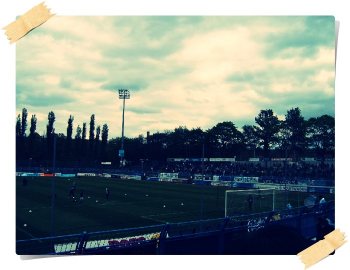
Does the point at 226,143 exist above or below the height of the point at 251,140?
below

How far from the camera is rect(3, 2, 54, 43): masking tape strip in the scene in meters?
6.58

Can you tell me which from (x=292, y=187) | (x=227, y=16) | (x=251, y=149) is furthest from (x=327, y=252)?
(x=251, y=149)

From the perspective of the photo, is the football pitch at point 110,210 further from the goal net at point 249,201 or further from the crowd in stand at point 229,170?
the crowd in stand at point 229,170

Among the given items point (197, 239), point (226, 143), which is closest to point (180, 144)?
point (226, 143)

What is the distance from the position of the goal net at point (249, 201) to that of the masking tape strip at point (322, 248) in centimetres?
550

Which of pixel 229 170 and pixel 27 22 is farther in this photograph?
pixel 229 170

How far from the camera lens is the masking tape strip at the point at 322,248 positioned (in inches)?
262

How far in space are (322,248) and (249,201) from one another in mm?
6607

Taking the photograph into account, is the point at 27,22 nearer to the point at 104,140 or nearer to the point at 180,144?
the point at 180,144

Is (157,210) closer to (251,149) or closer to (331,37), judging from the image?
(251,149)

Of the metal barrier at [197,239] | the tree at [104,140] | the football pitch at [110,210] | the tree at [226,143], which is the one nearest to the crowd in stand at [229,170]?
the tree at [226,143]

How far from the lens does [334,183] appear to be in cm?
705

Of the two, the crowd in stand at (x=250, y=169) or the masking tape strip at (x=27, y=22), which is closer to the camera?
the masking tape strip at (x=27, y=22)

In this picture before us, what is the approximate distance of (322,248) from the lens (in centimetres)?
670
